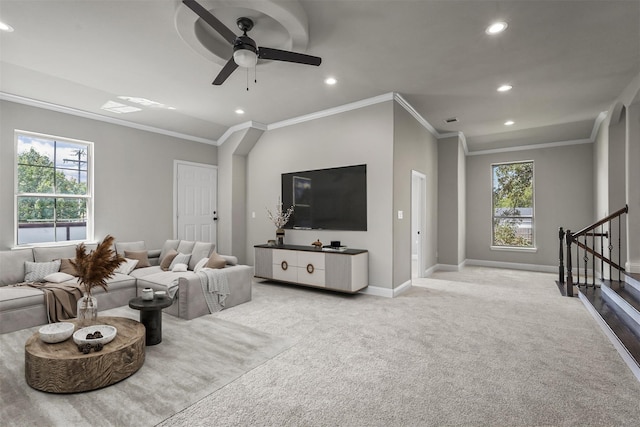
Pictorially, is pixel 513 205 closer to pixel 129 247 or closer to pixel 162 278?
pixel 162 278

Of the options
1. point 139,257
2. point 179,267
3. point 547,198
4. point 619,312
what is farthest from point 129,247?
point 547,198

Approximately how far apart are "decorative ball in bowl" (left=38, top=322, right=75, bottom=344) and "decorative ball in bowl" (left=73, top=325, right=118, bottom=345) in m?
0.06

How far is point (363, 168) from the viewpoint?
16.4 ft

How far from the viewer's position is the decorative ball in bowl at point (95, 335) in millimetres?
2250

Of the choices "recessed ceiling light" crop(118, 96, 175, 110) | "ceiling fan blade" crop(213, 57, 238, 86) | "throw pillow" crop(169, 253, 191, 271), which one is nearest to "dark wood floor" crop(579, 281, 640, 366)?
"ceiling fan blade" crop(213, 57, 238, 86)

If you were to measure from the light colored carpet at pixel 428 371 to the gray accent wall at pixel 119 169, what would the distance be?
9.52 ft

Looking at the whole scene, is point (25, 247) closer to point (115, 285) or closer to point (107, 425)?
point (115, 285)

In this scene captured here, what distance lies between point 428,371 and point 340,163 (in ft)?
11.4

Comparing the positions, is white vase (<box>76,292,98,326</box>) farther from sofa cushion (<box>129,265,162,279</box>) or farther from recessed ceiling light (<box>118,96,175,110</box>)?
recessed ceiling light (<box>118,96,175,110</box>)

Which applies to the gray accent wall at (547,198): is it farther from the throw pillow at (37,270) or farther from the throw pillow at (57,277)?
the throw pillow at (37,270)

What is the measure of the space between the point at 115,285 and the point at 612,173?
7346 millimetres

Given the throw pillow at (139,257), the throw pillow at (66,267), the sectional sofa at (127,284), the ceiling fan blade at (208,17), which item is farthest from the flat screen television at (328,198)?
the throw pillow at (66,267)

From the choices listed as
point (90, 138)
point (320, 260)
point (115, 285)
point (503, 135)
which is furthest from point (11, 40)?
point (503, 135)

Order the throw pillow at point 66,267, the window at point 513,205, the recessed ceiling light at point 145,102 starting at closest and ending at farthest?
the throw pillow at point 66,267
the recessed ceiling light at point 145,102
the window at point 513,205
